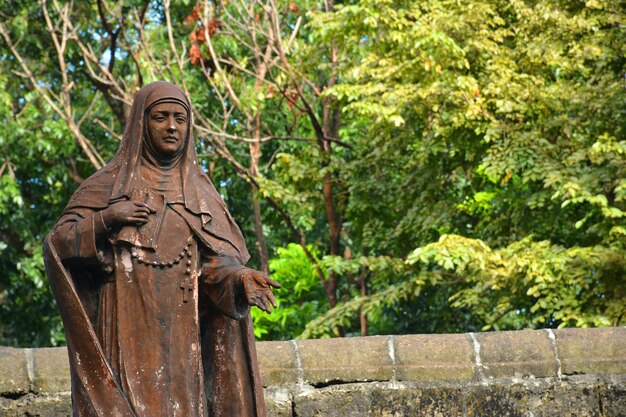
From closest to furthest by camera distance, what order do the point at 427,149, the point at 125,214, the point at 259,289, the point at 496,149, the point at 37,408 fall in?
the point at 259,289
the point at 125,214
the point at 37,408
the point at 496,149
the point at 427,149

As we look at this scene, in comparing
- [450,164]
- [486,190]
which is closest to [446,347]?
[450,164]

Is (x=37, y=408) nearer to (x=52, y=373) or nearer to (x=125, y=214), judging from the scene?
(x=52, y=373)

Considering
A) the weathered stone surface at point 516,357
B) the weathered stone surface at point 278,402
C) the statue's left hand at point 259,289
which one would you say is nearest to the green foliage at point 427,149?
the weathered stone surface at point 516,357

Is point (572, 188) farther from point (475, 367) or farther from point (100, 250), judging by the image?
point (100, 250)

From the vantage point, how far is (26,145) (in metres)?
14.7

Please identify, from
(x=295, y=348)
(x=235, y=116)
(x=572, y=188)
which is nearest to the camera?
(x=295, y=348)

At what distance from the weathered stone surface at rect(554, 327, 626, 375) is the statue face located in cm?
257

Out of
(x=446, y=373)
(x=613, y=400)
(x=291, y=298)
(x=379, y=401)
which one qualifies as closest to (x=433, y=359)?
(x=446, y=373)

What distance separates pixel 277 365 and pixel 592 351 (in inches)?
57.9

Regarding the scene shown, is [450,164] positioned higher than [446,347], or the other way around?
[450,164]

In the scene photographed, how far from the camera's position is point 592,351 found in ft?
23.0

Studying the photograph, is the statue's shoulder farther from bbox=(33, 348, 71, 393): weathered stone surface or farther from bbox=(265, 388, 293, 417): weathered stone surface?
bbox=(265, 388, 293, 417): weathered stone surface

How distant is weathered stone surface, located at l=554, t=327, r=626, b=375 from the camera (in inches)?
275

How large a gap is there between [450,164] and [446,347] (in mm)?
5486
